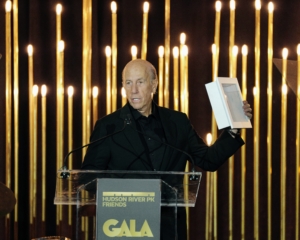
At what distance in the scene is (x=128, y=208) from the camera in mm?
2172

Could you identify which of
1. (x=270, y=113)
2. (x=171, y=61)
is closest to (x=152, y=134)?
(x=171, y=61)

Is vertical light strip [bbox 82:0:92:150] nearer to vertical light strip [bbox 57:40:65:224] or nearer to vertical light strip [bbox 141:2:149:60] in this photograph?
vertical light strip [bbox 57:40:65:224]

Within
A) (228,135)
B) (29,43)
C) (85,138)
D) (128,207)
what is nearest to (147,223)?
(128,207)

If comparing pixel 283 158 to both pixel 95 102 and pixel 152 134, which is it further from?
pixel 152 134

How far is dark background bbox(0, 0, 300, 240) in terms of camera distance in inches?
161

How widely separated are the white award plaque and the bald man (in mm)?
218

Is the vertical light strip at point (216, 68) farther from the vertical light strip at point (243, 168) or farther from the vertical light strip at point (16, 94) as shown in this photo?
the vertical light strip at point (16, 94)

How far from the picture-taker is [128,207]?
2.17 metres

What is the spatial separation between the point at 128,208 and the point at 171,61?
2.16 meters

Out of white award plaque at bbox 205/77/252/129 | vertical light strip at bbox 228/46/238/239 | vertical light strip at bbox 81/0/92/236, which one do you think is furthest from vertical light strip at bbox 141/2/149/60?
white award plaque at bbox 205/77/252/129

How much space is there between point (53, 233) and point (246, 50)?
1.74m

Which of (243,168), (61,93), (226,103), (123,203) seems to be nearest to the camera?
(123,203)

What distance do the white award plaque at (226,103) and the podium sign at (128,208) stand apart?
0.56 m

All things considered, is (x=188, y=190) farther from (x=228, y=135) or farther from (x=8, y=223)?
(x=8, y=223)
